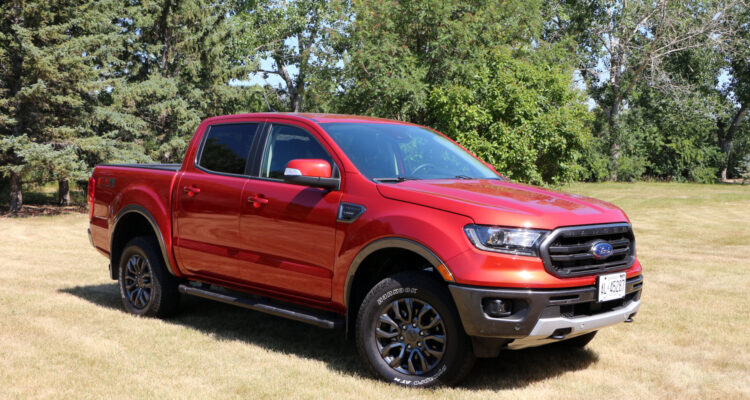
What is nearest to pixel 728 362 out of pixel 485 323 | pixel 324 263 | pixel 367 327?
pixel 485 323

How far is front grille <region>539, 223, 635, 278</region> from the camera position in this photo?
4438 mm

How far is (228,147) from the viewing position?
630 cm

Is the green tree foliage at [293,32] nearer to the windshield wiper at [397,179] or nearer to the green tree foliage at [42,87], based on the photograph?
the green tree foliage at [42,87]

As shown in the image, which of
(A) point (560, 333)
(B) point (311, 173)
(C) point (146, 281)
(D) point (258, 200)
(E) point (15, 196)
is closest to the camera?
(A) point (560, 333)

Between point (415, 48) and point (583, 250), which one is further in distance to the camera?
point (415, 48)

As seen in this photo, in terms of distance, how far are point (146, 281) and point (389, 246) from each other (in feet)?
10.6

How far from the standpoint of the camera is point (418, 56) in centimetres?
2533

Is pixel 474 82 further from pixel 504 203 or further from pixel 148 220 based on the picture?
pixel 504 203

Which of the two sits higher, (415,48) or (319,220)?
(415,48)

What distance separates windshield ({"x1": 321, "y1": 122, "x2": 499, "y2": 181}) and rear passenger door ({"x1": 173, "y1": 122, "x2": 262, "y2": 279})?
0.95 metres

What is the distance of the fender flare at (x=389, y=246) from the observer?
4537mm

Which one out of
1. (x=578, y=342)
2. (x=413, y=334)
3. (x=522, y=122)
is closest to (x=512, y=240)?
(x=413, y=334)

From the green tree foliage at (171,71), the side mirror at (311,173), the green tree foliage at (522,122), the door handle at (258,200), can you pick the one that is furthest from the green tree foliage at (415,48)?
the side mirror at (311,173)

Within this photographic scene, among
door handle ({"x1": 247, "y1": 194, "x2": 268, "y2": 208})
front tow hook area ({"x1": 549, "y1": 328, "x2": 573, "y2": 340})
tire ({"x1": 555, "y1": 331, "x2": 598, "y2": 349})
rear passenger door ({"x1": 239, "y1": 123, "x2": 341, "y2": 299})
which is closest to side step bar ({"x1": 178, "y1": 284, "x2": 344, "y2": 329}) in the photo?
rear passenger door ({"x1": 239, "y1": 123, "x2": 341, "y2": 299})
